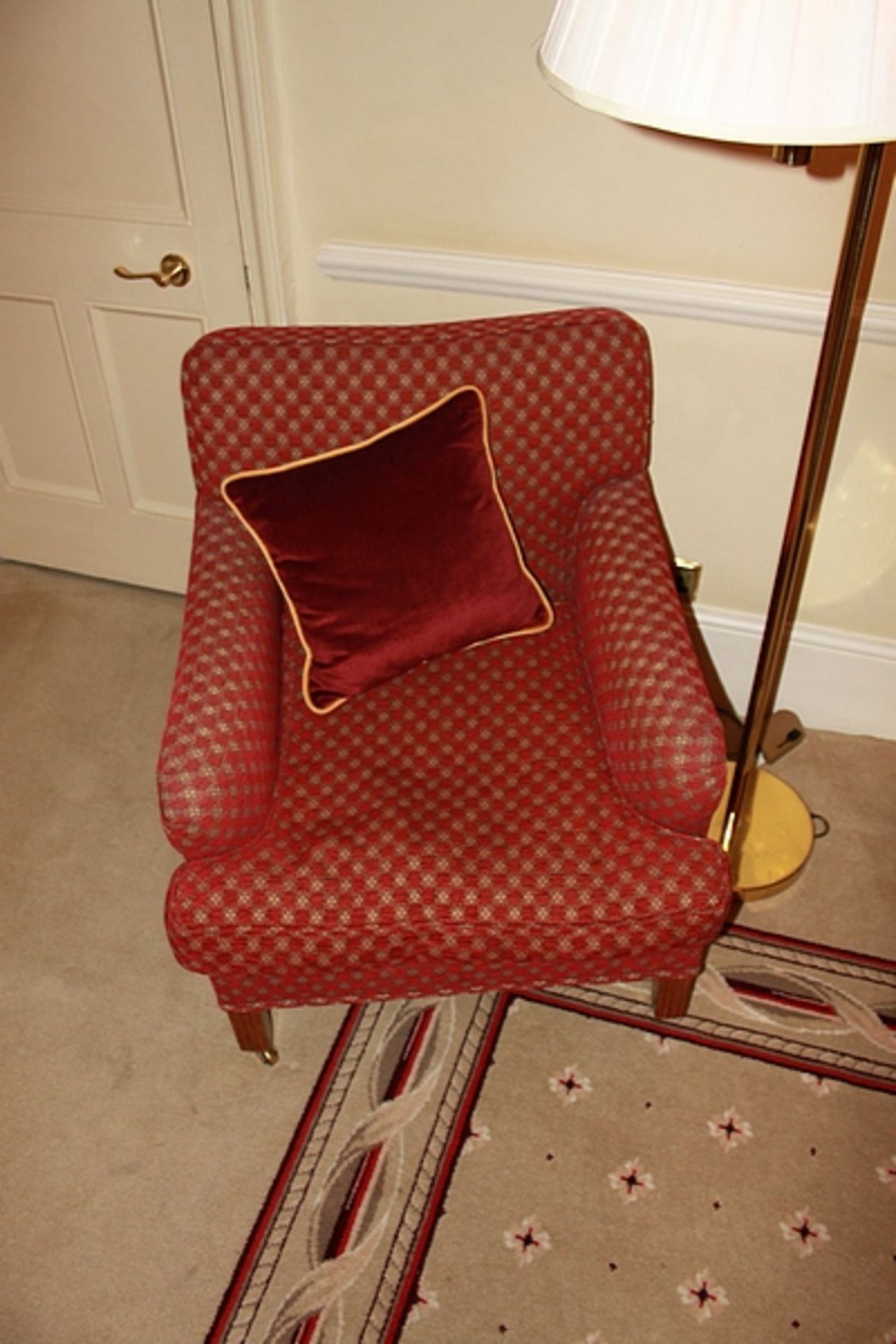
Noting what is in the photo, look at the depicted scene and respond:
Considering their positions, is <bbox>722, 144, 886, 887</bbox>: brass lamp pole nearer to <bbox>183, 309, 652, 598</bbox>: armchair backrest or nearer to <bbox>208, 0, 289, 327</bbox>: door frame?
<bbox>183, 309, 652, 598</bbox>: armchair backrest

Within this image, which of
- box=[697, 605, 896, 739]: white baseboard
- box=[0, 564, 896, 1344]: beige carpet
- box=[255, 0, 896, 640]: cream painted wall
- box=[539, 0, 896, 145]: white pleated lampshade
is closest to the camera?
box=[539, 0, 896, 145]: white pleated lampshade

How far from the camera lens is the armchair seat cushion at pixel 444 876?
5.09ft

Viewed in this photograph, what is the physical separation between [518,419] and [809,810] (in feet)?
3.32

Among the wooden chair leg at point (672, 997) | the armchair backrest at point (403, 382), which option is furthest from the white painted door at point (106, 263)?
the wooden chair leg at point (672, 997)

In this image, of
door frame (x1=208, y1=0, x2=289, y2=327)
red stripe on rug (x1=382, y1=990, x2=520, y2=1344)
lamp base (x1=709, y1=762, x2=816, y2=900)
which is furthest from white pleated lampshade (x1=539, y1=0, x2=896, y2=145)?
red stripe on rug (x1=382, y1=990, x2=520, y2=1344)

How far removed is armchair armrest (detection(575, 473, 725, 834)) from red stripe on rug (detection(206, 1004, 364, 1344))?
2.29 ft

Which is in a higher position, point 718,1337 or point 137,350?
point 137,350

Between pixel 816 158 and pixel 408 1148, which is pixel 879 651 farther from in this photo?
pixel 408 1148

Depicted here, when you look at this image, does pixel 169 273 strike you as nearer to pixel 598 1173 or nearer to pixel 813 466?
pixel 813 466

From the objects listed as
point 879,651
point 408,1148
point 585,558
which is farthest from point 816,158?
point 408,1148

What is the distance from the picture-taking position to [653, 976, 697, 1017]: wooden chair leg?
1818 mm

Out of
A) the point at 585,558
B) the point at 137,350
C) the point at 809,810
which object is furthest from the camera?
the point at 137,350

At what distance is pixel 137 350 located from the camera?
241cm

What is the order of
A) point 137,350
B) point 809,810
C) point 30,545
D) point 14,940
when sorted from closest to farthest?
point 14,940, point 809,810, point 137,350, point 30,545
